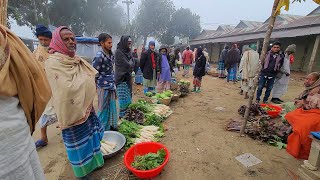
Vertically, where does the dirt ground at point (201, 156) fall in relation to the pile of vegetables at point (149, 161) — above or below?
below

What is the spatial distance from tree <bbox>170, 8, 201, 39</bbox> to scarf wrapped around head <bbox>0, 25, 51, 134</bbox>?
34.7m

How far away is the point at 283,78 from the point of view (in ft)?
21.4

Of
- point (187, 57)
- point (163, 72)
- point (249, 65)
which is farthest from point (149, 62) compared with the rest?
point (187, 57)

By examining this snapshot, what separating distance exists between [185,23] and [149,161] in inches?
1346

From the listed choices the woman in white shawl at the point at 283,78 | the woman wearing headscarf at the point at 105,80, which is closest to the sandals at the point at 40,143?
the woman wearing headscarf at the point at 105,80

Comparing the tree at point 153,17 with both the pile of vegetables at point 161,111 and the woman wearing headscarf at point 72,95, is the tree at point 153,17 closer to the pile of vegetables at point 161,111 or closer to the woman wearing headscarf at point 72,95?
the pile of vegetables at point 161,111

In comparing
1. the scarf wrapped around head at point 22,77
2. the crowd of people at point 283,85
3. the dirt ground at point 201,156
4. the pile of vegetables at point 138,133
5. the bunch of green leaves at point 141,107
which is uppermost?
the scarf wrapped around head at point 22,77

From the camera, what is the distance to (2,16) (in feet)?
5.20

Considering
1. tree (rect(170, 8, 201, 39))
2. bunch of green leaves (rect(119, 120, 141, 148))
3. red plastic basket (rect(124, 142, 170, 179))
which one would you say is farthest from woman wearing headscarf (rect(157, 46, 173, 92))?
tree (rect(170, 8, 201, 39))

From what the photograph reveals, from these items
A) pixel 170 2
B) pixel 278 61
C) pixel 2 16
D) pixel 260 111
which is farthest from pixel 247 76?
pixel 170 2

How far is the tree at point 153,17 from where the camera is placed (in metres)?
32.4

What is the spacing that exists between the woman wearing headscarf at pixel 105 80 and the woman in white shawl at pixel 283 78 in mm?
5470

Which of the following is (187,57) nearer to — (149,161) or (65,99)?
(149,161)

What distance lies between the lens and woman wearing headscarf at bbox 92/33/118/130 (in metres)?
3.43
